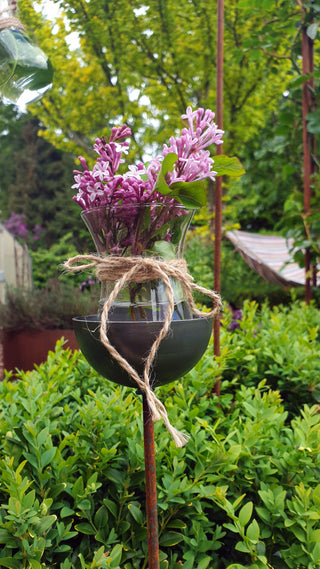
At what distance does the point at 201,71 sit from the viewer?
6.01m

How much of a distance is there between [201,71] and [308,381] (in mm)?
5492

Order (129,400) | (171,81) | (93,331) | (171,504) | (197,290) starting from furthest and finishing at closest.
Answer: (171,81)
(129,400)
(171,504)
(197,290)
(93,331)

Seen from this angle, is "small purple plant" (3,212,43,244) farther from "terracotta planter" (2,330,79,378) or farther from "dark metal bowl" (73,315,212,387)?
"dark metal bowl" (73,315,212,387)

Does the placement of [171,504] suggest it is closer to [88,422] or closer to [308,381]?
[88,422]

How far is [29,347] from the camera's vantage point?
11.7 feet

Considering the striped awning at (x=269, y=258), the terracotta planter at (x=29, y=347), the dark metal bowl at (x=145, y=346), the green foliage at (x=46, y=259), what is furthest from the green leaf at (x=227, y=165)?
the green foliage at (x=46, y=259)

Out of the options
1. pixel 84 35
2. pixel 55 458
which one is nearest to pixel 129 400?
pixel 55 458

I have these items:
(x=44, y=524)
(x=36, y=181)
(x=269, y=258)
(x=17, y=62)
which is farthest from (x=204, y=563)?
(x=36, y=181)

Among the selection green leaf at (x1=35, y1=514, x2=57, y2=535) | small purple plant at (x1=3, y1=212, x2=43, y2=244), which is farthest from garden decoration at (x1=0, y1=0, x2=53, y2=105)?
small purple plant at (x1=3, y1=212, x2=43, y2=244)

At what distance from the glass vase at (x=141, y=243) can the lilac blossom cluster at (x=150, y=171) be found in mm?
20

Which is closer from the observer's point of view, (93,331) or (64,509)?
(93,331)

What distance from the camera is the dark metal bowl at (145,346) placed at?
723mm

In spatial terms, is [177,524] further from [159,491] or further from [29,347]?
[29,347]

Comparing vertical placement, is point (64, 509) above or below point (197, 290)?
below
